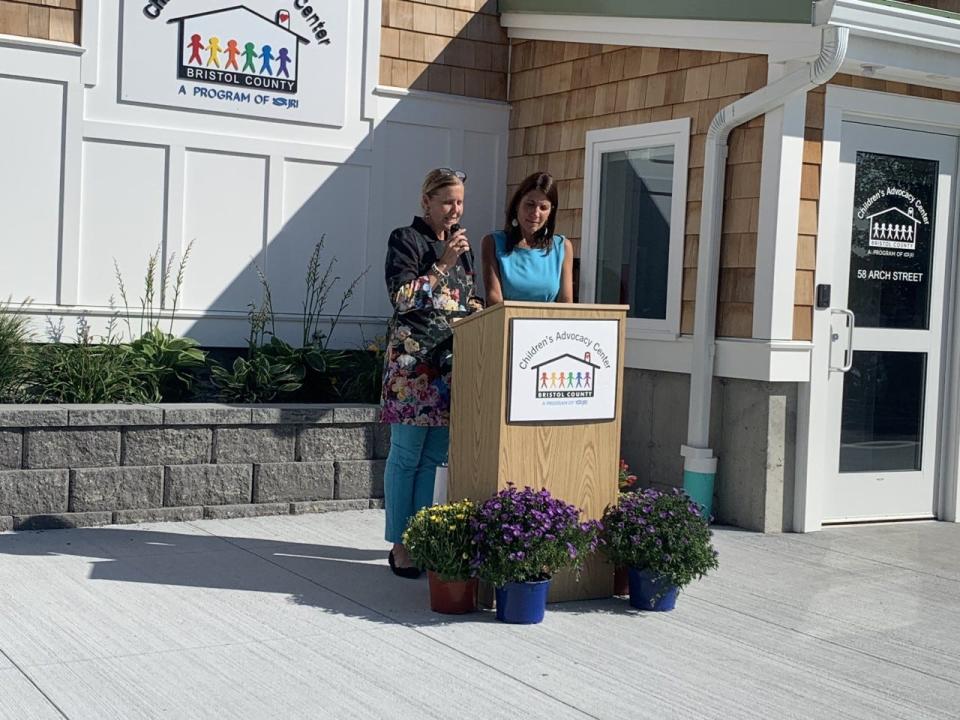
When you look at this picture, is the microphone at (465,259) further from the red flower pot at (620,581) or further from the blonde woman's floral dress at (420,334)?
the red flower pot at (620,581)

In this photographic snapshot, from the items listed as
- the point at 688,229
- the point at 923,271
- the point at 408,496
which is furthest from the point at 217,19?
the point at 923,271

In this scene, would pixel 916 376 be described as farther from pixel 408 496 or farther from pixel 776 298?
pixel 408 496

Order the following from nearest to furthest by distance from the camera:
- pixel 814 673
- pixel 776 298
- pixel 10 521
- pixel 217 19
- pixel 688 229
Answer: pixel 814 673
pixel 10 521
pixel 776 298
pixel 688 229
pixel 217 19

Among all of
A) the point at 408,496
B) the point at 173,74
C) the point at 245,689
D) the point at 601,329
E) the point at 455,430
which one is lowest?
the point at 245,689

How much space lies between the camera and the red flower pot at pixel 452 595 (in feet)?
16.1

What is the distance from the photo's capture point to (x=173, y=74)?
7.69 m

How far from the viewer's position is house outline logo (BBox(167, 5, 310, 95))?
7.73 metres

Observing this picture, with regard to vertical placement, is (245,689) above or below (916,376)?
below

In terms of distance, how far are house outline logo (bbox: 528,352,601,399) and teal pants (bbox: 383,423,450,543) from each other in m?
0.73

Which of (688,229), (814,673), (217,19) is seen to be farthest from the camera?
(217,19)

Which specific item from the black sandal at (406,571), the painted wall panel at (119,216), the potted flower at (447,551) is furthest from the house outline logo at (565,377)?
the painted wall panel at (119,216)

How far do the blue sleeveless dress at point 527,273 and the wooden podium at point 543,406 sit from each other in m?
0.40

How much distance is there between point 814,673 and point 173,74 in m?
5.43

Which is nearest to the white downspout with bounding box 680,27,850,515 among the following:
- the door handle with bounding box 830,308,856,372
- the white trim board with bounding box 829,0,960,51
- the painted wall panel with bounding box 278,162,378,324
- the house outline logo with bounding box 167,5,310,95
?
the door handle with bounding box 830,308,856,372
